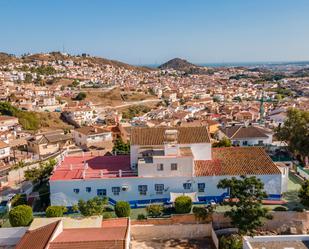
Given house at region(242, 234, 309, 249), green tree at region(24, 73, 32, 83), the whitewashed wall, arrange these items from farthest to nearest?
green tree at region(24, 73, 32, 83) → the whitewashed wall → house at region(242, 234, 309, 249)

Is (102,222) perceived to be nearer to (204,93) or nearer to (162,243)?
(162,243)

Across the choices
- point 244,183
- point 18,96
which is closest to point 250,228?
point 244,183

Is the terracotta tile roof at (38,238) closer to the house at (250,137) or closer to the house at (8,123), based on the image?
the house at (250,137)

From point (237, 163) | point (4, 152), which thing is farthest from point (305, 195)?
point (4, 152)

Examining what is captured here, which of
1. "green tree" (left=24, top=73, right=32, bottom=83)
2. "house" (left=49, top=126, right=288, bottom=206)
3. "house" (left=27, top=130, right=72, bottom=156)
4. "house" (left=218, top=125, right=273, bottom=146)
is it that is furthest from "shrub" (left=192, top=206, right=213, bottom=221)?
"green tree" (left=24, top=73, right=32, bottom=83)

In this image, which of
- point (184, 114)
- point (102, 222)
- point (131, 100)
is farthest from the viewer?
point (131, 100)

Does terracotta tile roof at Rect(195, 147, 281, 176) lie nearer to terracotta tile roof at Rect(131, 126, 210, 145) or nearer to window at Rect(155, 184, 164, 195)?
terracotta tile roof at Rect(131, 126, 210, 145)

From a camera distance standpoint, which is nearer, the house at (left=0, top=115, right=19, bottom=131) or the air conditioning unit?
the air conditioning unit
